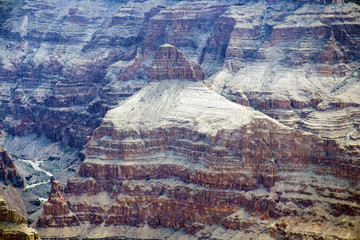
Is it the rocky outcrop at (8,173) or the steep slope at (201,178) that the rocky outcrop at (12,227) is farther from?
the rocky outcrop at (8,173)

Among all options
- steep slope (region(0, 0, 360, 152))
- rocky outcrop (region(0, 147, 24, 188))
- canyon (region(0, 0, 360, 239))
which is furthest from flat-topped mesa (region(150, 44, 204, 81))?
rocky outcrop (region(0, 147, 24, 188))

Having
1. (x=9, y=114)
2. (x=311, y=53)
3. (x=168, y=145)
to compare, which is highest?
(x=311, y=53)

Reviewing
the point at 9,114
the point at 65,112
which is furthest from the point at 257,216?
the point at 9,114

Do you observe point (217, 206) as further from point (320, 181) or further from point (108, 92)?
point (108, 92)

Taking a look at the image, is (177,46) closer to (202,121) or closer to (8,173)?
(8,173)

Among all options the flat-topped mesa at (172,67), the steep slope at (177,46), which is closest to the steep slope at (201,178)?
the flat-topped mesa at (172,67)

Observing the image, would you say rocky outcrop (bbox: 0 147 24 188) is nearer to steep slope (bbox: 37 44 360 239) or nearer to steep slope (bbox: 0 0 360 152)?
steep slope (bbox: 37 44 360 239)
